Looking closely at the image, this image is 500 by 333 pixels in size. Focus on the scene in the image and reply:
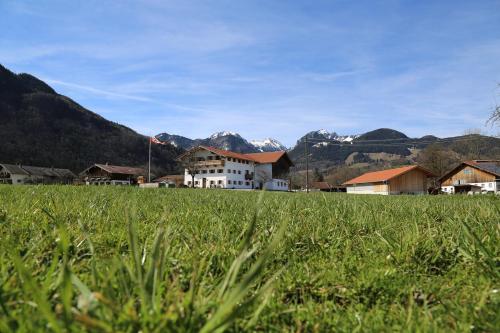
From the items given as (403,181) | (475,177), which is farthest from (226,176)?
(475,177)

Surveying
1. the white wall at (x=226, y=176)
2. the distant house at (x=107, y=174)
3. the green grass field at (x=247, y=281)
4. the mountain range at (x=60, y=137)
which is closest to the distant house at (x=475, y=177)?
the mountain range at (x=60, y=137)

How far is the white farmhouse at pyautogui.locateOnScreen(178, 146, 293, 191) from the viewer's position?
257 feet

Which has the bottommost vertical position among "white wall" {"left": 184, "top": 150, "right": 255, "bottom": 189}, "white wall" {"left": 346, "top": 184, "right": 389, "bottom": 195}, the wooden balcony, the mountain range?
"white wall" {"left": 346, "top": 184, "right": 389, "bottom": 195}

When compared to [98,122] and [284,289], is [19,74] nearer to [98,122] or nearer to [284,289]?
[98,122]

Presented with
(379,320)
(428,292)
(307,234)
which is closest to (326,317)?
(379,320)

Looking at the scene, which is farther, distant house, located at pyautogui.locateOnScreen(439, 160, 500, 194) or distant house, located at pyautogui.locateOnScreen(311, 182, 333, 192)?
distant house, located at pyautogui.locateOnScreen(311, 182, 333, 192)

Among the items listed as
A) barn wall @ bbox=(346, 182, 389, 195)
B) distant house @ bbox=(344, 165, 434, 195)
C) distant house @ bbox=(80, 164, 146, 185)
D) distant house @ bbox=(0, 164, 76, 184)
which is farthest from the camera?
distant house @ bbox=(0, 164, 76, 184)

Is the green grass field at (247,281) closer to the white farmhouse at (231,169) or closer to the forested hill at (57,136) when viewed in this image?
the white farmhouse at (231,169)

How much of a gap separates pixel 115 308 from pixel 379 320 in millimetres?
900

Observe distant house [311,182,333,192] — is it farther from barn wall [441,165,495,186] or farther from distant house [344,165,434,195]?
barn wall [441,165,495,186]

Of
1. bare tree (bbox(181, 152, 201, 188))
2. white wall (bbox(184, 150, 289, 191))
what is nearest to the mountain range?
white wall (bbox(184, 150, 289, 191))

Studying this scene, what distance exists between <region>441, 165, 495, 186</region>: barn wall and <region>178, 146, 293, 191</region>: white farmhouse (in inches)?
1546

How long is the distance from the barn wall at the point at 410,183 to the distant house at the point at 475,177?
5821 mm

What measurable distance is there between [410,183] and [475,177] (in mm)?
12894
